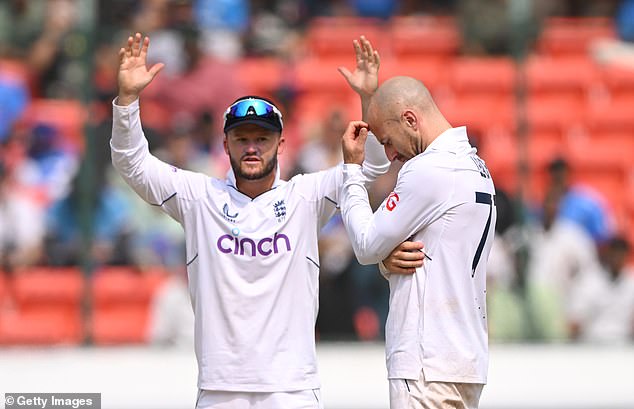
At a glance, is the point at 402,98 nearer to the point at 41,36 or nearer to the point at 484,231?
the point at 484,231

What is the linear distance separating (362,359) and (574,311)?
211cm

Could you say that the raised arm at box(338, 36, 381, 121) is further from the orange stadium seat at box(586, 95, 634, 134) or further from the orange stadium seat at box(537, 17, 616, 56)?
the orange stadium seat at box(537, 17, 616, 56)

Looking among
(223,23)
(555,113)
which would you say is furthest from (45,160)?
(555,113)

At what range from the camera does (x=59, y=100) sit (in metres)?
12.4

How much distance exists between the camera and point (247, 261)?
4840mm

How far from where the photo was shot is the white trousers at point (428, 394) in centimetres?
457

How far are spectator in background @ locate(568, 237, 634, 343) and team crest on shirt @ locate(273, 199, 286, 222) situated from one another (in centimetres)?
518

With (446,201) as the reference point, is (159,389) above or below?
below

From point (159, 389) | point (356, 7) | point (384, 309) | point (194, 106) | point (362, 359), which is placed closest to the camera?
point (159, 389)

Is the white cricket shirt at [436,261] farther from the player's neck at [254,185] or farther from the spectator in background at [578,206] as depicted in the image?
the spectator in background at [578,206]

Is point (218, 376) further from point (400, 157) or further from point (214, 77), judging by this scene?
point (214, 77)

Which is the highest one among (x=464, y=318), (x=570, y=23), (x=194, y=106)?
(x=570, y=23)

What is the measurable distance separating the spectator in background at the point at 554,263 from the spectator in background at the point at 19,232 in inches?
150

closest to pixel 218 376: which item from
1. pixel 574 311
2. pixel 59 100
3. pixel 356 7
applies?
pixel 574 311
